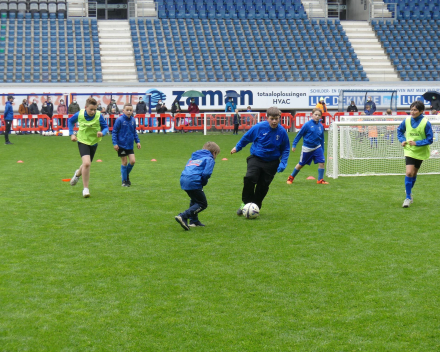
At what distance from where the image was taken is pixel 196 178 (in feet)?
26.9

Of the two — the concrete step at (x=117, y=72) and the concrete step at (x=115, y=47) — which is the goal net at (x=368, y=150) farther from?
the concrete step at (x=115, y=47)

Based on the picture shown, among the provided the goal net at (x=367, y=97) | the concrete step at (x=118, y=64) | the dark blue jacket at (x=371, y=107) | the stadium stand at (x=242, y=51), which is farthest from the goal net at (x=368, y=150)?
the concrete step at (x=118, y=64)

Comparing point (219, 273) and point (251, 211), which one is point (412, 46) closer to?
point (251, 211)

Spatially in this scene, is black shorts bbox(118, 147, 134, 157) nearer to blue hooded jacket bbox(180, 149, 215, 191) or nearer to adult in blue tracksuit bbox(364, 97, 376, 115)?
blue hooded jacket bbox(180, 149, 215, 191)

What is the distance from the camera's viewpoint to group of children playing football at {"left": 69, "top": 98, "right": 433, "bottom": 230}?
27.3 feet

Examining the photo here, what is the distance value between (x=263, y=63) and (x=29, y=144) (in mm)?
16194

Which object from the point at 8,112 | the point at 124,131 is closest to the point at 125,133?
the point at 124,131

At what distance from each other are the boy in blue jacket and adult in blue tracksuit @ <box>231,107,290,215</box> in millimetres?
929

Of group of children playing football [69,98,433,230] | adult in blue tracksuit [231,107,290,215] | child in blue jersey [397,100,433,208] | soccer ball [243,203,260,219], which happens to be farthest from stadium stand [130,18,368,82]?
soccer ball [243,203,260,219]

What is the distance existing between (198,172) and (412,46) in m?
33.6

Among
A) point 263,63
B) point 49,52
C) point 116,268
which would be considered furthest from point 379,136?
point 49,52

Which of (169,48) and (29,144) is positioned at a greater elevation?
(169,48)

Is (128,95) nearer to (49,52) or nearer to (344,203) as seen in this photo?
(49,52)

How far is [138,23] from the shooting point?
125 feet
